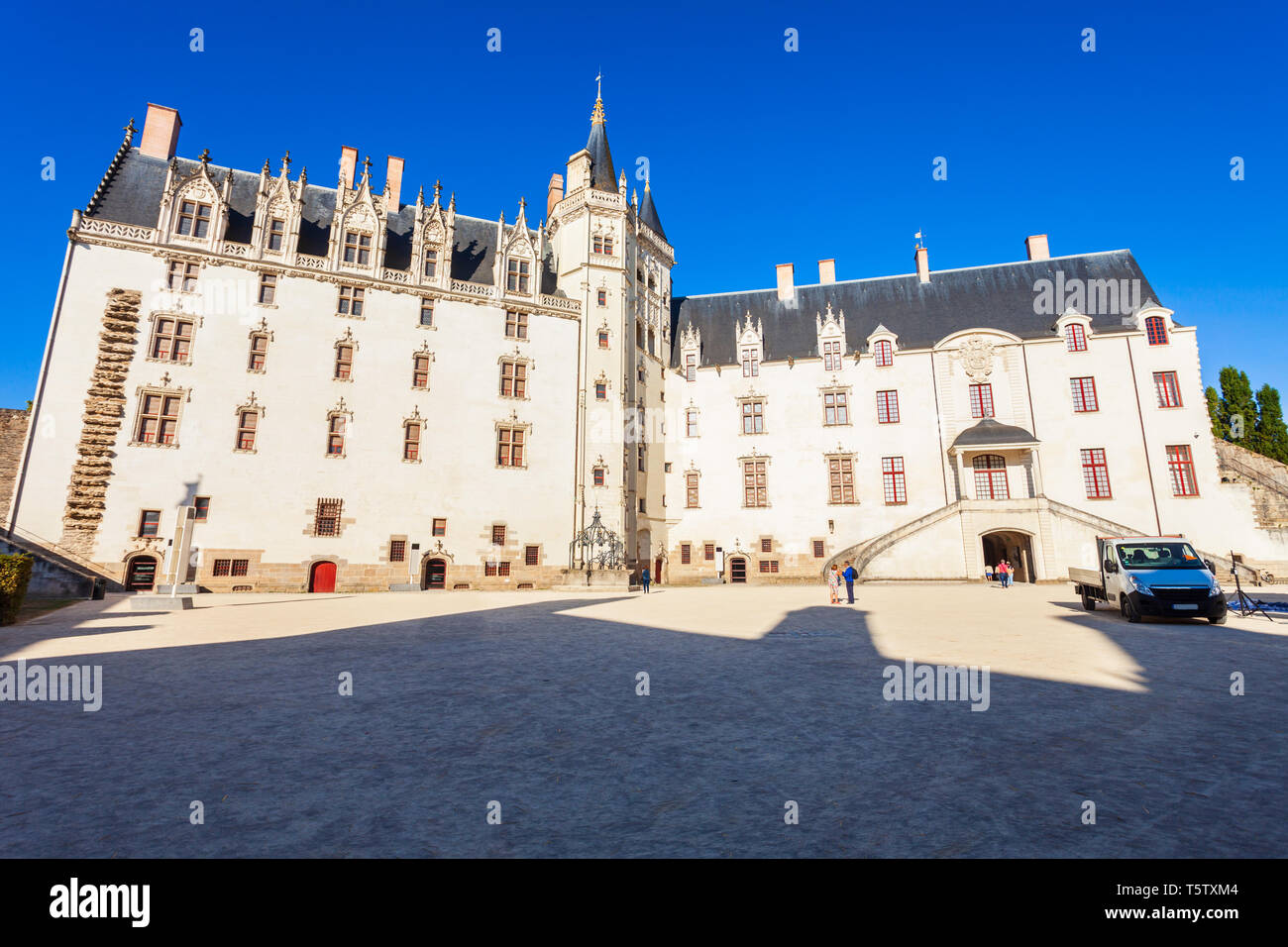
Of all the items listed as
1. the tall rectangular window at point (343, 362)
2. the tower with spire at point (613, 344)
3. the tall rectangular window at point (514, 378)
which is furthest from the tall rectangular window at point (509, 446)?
the tall rectangular window at point (343, 362)

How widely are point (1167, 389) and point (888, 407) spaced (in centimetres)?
1365

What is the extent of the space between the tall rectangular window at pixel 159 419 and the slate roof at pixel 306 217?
331 inches

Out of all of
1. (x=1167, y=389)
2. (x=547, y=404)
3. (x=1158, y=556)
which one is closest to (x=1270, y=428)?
(x=1167, y=389)

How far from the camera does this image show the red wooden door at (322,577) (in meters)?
25.7

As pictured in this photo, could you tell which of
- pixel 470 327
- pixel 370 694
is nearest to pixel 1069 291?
pixel 470 327

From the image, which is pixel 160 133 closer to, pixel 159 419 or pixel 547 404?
pixel 159 419

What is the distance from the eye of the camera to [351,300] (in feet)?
93.5

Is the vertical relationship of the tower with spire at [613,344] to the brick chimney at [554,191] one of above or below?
below

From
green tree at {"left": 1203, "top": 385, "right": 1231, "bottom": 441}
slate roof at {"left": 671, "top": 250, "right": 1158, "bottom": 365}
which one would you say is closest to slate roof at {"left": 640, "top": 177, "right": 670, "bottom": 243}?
slate roof at {"left": 671, "top": 250, "right": 1158, "bottom": 365}

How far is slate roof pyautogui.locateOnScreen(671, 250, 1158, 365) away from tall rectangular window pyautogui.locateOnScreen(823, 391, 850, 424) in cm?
304

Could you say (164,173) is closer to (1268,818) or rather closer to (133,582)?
(133,582)

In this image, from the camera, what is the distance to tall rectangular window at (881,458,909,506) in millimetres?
32719

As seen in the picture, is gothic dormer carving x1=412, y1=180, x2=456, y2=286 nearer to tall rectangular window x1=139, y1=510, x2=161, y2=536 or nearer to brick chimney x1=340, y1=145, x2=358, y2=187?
brick chimney x1=340, y1=145, x2=358, y2=187

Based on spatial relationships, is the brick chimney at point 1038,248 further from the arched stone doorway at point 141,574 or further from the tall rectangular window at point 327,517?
the arched stone doorway at point 141,574
